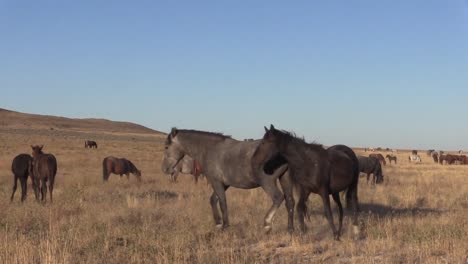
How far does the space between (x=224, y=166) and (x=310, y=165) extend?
6.35 ft

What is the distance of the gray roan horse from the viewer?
10102 mm

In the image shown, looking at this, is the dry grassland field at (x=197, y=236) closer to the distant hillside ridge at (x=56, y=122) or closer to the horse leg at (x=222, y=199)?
the horse leg at (x=222, y=199)

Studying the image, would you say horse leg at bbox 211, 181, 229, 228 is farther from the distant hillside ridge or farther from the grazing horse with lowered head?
the distant hillside ridge

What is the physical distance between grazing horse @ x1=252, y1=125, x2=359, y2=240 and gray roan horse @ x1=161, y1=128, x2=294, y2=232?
0.36 metres

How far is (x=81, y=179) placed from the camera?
21891 millimetres

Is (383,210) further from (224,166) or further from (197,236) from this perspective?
(197,236)

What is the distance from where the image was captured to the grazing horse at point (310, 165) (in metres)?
9.43

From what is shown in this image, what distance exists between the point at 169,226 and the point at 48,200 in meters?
6.10

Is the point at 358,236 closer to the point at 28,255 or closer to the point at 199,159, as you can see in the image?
the point at 199,159

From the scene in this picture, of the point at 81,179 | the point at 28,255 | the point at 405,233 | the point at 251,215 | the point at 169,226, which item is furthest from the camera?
the point at 81,179

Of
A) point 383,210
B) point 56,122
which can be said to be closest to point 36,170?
point 383,210

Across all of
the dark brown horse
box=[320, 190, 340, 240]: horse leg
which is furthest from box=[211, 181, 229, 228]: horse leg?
the dark brown horse

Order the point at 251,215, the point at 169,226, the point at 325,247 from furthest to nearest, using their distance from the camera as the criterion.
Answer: the point at 251,215, the point at 169,226, the point at 325,247

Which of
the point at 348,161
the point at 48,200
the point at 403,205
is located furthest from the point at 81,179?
the point at 348,161
